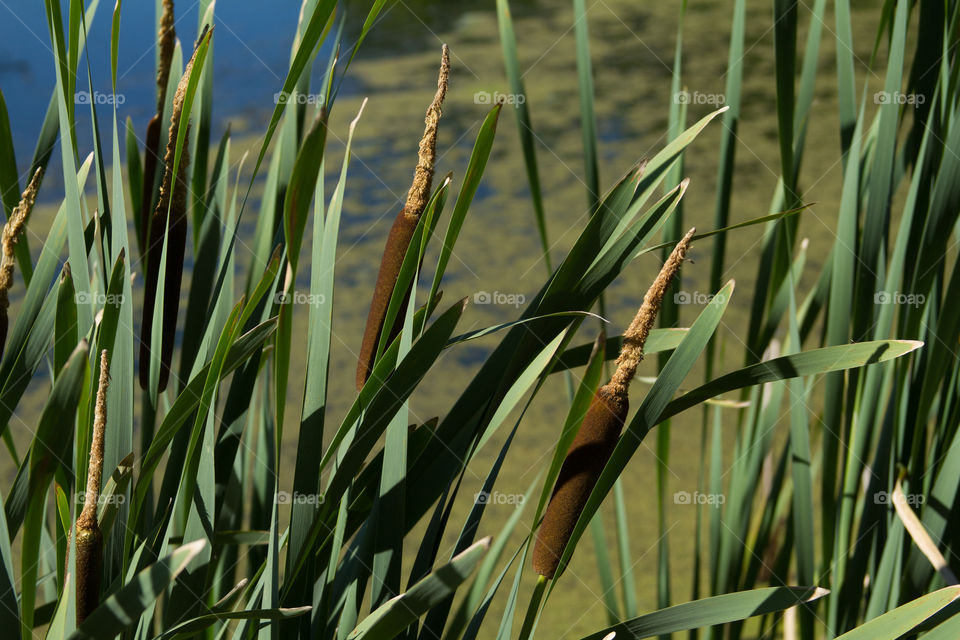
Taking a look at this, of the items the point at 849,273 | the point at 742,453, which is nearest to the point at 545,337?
the point at 849,273

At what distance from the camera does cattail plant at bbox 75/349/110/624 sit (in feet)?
1.03

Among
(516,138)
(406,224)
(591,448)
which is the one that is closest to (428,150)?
(406,224)

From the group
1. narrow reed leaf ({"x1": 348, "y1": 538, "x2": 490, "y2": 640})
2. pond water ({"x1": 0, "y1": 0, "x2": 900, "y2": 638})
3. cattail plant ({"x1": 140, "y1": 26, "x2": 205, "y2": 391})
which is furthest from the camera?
pond water ({"x1": 0, "y1": 0, "x2": 900, "y2": 638})

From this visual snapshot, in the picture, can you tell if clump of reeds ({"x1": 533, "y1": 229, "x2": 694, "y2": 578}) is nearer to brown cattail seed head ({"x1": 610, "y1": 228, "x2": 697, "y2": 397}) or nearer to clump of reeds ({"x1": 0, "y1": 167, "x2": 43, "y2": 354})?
brown cattail seed head ({"x1": 610, "y1": 228, "x2": 697, "y2": 397})

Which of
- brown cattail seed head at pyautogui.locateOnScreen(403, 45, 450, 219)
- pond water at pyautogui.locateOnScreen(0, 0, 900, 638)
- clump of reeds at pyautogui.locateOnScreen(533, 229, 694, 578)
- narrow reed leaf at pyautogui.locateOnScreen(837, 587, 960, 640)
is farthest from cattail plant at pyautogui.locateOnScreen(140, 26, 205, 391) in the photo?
pond water at pyautogui.locateOnScreen(0, 0, 900, 638)

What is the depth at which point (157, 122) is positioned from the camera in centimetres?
48

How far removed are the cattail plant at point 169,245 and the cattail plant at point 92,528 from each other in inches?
3.8

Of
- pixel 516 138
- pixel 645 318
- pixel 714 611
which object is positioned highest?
pixel 516 138

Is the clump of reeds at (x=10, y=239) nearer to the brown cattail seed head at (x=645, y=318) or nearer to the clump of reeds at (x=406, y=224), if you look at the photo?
the clump of reeds at (x=406, y=224)

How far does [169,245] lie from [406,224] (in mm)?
152

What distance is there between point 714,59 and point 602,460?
10.1 feet

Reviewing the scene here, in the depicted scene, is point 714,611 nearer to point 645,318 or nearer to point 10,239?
point 645,318

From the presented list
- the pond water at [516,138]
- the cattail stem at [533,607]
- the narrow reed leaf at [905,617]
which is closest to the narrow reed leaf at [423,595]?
the cattail stem at [533,607]

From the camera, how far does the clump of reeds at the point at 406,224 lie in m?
0.35
